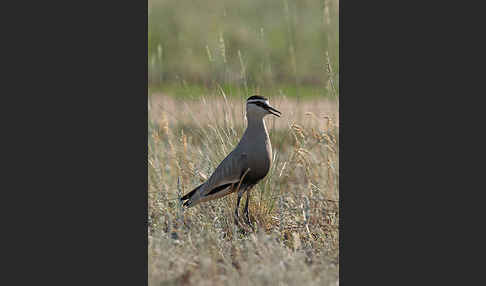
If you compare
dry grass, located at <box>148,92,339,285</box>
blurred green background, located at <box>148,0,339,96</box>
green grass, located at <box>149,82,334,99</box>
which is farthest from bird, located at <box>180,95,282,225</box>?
blurred green background, located at <box>148,0,339,96</box>

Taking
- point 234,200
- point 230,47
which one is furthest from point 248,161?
point 230,47

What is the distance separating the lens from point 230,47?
720 centimetres

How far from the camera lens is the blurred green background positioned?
21.0ft

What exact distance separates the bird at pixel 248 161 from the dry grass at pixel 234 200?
344mm

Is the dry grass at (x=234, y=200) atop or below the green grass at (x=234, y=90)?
below

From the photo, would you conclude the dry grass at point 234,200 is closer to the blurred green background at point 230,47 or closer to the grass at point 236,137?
the grass at point 236,137

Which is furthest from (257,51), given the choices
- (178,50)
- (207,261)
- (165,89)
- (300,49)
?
(207,261)

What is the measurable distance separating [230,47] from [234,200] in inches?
72.9

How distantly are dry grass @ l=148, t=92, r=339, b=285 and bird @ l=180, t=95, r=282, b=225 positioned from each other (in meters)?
0.34

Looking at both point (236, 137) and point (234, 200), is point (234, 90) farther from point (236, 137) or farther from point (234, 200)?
point (234, 200)

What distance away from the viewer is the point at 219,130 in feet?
22.2

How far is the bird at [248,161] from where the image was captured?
5.95 meters

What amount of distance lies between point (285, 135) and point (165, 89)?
1399mm

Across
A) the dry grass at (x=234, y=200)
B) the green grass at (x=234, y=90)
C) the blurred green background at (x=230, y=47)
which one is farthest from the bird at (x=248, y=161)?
the blurred green background at (x=230, y=47)
